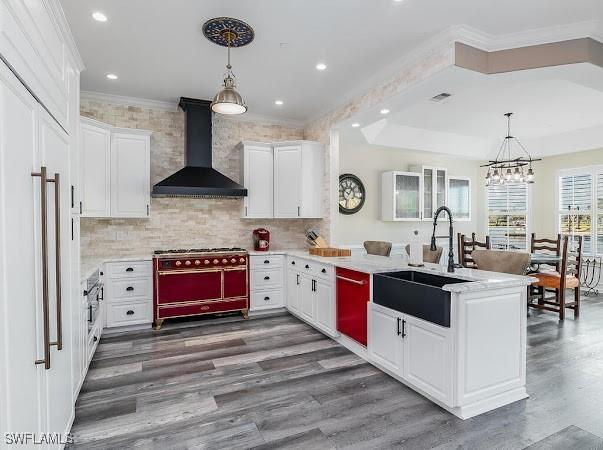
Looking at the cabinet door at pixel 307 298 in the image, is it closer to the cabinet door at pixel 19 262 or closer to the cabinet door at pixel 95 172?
the cabinet door at pixel 95 172

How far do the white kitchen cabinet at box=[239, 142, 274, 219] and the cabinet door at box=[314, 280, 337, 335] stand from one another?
1.57m

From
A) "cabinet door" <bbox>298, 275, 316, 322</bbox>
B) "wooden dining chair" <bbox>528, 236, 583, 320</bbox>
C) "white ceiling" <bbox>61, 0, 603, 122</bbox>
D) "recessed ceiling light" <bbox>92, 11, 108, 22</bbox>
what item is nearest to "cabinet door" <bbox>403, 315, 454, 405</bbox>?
"cabinet door" <bbox>298, 275, 316, 322</bbox>

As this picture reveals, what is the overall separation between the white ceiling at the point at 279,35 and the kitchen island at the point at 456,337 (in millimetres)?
2064

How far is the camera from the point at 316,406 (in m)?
2.52

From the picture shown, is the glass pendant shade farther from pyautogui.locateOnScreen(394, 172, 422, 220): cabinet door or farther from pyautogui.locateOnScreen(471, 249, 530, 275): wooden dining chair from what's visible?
pyautogui.locateOnScreen(394, 172, 422, 220): cabinet door

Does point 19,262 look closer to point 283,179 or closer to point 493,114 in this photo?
point 283,179

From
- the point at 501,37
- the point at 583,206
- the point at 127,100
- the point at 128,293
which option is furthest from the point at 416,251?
the point at 583,206

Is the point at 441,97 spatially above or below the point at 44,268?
above

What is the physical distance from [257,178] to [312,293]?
1926 millimetres

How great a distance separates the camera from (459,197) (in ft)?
24.3

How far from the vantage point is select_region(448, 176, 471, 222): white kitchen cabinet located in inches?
286

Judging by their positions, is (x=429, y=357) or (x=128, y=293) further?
(x=128, y=293)

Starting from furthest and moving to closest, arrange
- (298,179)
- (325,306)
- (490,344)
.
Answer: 1. (298,179)
2. (325,306)
3. (490,344)

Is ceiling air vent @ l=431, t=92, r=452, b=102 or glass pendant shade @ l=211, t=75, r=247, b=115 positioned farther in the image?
ceiling air vent @ l=431, t=92, r=452, b=102
